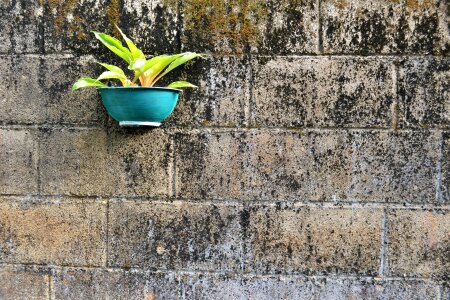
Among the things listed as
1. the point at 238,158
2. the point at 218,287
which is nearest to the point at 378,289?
the point at 218,287

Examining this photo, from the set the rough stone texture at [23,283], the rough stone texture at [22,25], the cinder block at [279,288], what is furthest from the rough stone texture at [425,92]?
the rough stone texture at [23,283]

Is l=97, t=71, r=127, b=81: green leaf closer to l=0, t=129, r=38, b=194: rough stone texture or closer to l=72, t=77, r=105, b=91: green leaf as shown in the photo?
l=72, t=77, r=105, b=91: green leaf

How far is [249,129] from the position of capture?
247cm

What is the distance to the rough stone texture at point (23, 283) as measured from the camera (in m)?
2.56

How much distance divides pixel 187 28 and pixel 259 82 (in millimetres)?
480

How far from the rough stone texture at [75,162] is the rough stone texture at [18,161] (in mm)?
51

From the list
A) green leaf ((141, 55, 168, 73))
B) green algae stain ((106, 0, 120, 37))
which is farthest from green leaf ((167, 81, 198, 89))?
green algae stain ((106, 0, 120, 37))

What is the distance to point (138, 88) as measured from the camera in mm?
2205

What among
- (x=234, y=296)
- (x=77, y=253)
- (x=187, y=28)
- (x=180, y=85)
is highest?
(x=187, y=28)

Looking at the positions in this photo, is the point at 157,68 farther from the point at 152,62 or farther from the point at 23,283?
the point at 23,283

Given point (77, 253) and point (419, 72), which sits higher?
point (419, 72)

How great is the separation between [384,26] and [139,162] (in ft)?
4.83

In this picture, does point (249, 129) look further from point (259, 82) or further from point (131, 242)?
point (131, 242)

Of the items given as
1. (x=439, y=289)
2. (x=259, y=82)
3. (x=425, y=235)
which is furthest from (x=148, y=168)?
(x=439, y=289)
